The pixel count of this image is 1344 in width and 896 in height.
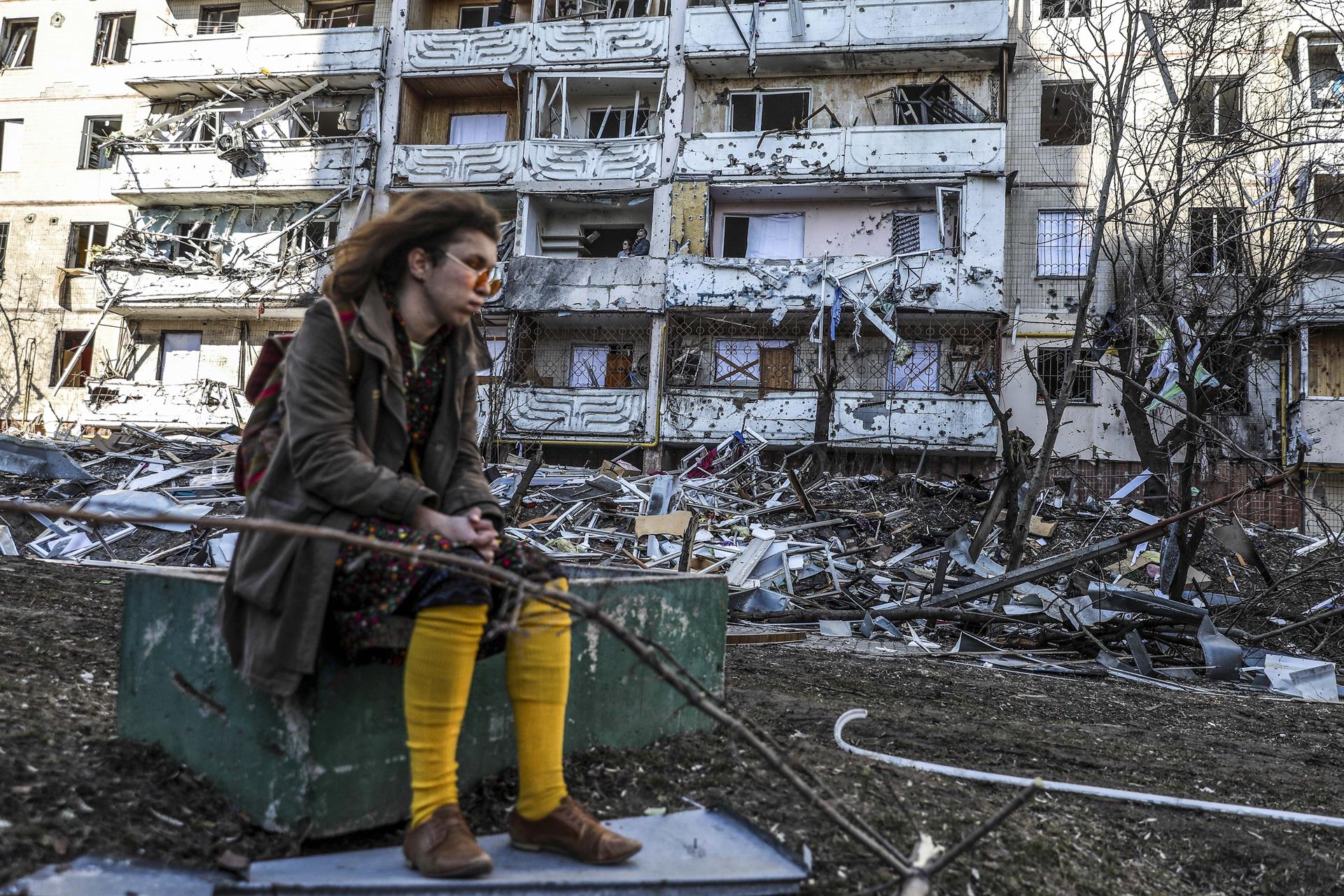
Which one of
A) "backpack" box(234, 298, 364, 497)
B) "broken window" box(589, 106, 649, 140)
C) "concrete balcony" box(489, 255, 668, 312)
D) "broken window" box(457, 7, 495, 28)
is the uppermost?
"broken window" box(457, 7, 495, 28)

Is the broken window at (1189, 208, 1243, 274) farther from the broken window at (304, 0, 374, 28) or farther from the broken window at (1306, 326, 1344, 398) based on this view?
the broken window at (304, 0, 374, 28)

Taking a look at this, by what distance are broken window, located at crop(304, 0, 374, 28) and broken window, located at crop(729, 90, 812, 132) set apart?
424 inches

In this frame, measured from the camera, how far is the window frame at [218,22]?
27.7 m

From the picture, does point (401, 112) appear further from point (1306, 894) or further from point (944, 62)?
point (1306, 894)

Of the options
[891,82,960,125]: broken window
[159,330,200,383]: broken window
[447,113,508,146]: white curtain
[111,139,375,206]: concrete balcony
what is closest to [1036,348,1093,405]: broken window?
[891,82,960,125]: broken window

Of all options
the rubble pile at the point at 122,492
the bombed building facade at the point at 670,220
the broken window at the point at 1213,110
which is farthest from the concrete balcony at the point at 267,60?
the broken window at the point at 1213,110

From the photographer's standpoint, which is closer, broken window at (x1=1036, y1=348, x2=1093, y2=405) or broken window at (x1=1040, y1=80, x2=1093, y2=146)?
broken window at (x1=1036, y1=348, x2=1093, y2=405)

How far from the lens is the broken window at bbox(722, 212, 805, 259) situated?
2327cm

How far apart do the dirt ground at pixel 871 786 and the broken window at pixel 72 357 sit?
24766 millimetres

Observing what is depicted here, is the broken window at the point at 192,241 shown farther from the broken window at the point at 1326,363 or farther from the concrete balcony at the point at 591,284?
the broken window at the point at 1326,363

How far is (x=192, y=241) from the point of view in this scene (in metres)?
25.3

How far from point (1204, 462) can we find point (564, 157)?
15.6 metres

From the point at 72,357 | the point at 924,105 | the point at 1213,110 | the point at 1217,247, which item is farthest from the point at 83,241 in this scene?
the point at 1217,247

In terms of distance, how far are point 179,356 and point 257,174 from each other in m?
5.55
